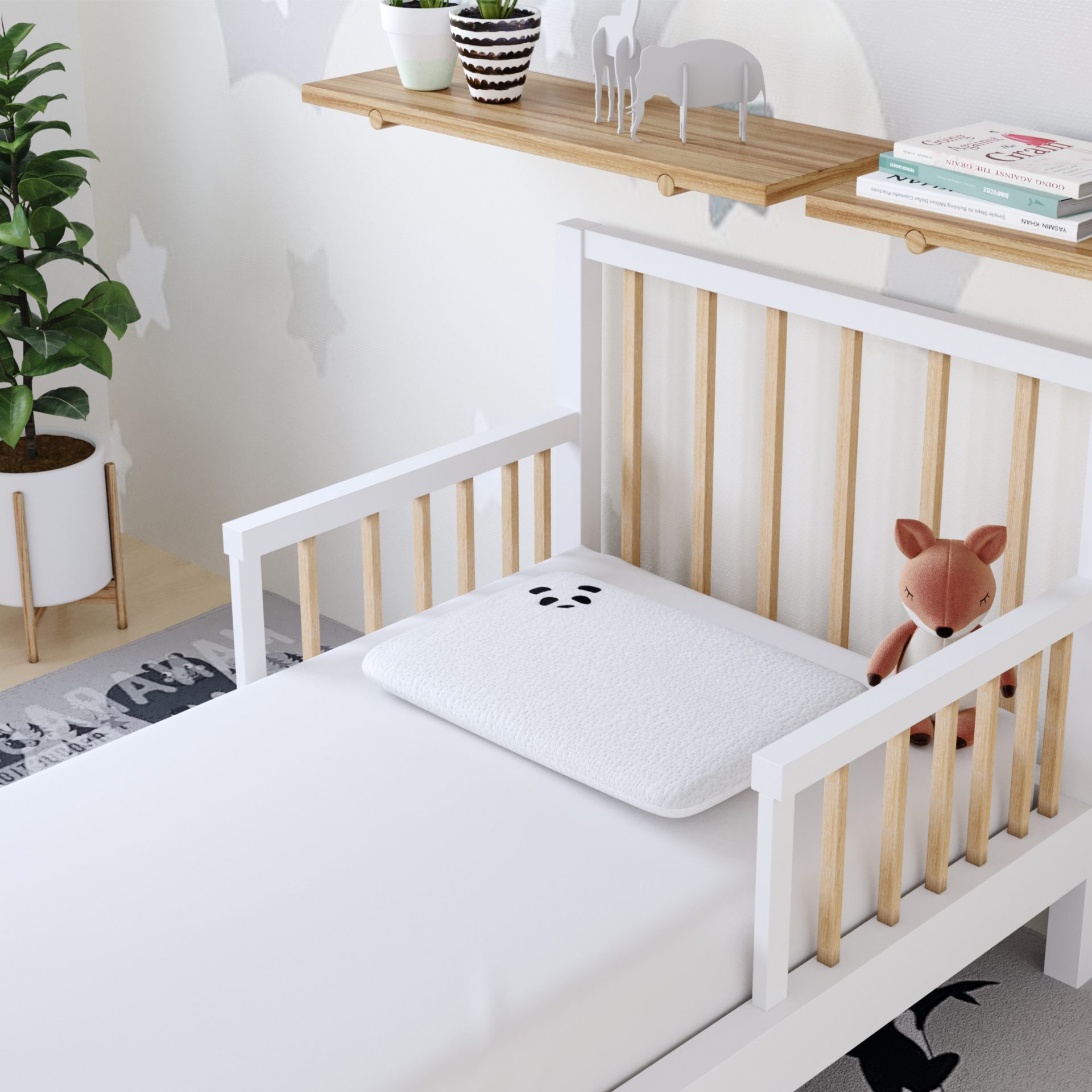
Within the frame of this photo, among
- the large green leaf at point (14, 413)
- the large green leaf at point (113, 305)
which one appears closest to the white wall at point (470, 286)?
the large green leaf at point (113, 305)

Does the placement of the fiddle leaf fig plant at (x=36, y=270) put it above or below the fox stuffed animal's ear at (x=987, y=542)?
above

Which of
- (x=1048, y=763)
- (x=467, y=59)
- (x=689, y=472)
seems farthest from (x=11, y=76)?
(x=1048, y=763)

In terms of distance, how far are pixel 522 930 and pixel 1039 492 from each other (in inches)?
31.3

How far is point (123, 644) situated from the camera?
275 centimetres

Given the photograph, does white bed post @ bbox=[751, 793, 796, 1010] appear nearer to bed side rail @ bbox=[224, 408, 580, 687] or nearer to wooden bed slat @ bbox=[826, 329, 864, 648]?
wooden bed slat @ bbox=[826, 329, 864, 648]

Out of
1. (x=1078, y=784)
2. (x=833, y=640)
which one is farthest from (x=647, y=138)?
(x=1078, y=784)

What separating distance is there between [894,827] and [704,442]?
26.7 inches

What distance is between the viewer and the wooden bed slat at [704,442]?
6.51ft

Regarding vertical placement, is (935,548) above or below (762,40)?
below

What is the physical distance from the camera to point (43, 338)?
249 cm

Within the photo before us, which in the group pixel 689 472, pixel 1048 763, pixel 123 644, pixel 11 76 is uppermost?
pixel 11 76

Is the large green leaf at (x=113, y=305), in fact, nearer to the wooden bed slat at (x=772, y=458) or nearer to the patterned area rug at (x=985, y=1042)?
the wooden bed slat at (x=772, y=458)

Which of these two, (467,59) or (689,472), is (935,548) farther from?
(467,59)

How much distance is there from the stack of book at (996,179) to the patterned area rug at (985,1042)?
939 mm
